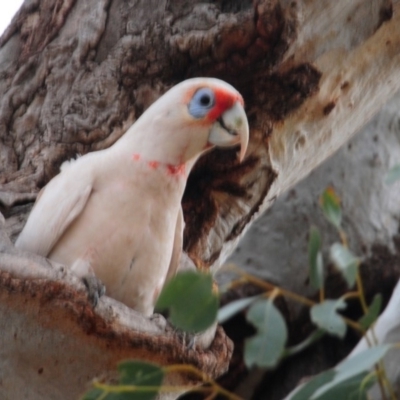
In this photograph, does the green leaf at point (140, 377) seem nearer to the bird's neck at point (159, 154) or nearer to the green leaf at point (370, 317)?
the green leaf at point (370, 317)

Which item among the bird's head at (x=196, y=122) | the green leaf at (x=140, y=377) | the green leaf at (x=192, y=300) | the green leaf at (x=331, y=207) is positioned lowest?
the bird's head at (x=196, y=122)

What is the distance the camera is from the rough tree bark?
2.21 metres

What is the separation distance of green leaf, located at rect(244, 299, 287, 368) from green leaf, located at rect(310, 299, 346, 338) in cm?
4

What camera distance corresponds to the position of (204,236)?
2.37 m

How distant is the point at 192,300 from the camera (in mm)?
1021

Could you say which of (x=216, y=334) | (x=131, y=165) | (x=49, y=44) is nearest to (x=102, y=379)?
(x=216, y=334)

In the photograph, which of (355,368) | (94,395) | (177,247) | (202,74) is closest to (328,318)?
(355,368)

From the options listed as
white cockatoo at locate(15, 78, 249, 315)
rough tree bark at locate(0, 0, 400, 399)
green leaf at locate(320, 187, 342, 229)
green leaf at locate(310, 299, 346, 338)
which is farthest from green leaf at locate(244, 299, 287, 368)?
rough tree bark at locate(0, 0, 400, 399)

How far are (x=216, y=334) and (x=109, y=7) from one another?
0.98 meters

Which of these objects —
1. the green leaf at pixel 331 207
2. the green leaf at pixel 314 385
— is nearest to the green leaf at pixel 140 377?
the green leaf at pixel 314 385

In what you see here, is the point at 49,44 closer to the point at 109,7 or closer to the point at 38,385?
the point at 109,7

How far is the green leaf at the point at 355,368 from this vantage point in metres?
0.92

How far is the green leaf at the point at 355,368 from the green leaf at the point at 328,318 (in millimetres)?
36

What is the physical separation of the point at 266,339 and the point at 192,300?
109mm
